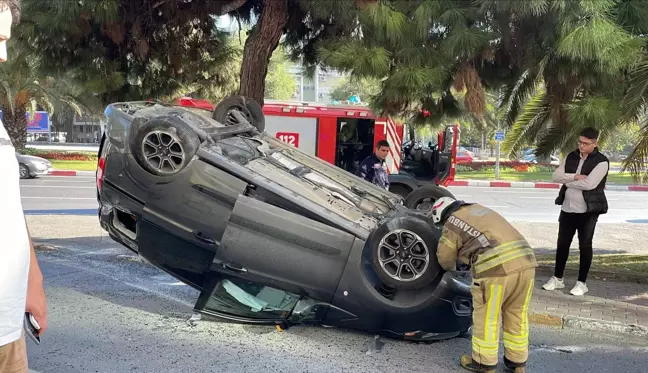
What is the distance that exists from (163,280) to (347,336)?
8.06 ft

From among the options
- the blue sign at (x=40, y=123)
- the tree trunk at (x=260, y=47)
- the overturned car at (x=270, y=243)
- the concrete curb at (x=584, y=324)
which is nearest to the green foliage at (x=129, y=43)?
the tree trunk at (x=260, y=47)

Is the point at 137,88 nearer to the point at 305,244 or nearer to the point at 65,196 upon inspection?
the point at 305,244

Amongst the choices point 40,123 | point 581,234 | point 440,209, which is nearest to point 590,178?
point 581,234

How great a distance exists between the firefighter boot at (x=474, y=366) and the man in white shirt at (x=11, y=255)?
2.92 m

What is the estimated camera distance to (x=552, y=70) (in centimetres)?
571

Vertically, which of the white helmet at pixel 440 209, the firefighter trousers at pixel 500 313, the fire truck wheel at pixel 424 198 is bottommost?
the firefighter trousers at pixel 500 313

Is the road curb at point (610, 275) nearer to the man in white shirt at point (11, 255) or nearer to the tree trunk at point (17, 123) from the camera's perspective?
the man in white shirt at point (11, 255)

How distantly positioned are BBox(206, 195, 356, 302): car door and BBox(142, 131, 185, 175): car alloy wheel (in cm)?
53

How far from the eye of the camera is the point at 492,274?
3.66 meters

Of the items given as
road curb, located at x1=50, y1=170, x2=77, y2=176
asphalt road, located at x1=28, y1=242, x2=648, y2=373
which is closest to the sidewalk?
asphalt road, located at x1=28, y1=242, x2=648, y2=373

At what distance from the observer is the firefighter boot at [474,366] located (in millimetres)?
3764

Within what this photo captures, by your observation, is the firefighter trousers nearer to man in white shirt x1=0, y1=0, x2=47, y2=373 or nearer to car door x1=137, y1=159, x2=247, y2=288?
car door x1=137, y1=159, x2=247, y2=288

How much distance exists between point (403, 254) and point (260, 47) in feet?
13.1

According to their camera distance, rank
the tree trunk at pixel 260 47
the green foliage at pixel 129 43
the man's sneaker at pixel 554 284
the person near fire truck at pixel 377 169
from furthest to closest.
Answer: the person near fire truck at pixel 377 169 → the tree trunk at pixel 260 47 → the green foliage at pixel 129 43 → the man's sneaker at pixel 554 284
